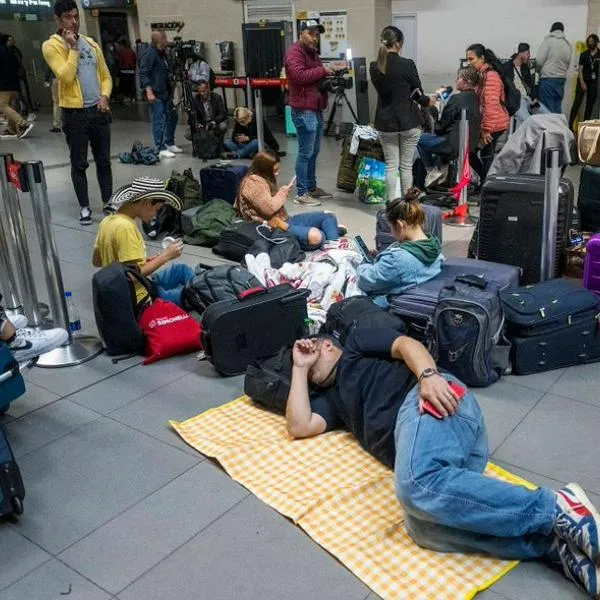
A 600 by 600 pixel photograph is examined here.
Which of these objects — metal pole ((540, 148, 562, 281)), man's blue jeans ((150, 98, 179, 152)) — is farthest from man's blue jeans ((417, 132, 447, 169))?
man's blue jeans ((150, 98, 179, 152))

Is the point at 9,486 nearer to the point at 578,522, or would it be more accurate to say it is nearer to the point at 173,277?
the point at 578,522

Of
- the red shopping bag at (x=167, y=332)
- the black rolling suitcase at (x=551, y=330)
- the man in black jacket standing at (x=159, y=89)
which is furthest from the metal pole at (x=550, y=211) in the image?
the man in black jacket standing at (x=159, y=89)

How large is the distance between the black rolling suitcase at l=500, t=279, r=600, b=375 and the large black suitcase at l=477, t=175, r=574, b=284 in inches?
32.9

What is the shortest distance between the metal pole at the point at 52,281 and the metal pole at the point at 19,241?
0.23m

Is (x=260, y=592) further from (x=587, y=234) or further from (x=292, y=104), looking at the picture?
(x=292, y=104)

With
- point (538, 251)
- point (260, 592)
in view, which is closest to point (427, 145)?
point (538, 251)

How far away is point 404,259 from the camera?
3.67 meters

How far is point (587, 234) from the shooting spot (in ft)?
15.8

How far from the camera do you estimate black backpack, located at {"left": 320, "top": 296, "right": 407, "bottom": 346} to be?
3.01 metres

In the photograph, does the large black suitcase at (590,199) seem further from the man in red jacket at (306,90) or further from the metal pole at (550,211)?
the man in red jacket at (306,90)

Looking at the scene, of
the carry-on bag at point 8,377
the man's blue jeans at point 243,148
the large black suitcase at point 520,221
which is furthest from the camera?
the man's blue jeans at point 243,148

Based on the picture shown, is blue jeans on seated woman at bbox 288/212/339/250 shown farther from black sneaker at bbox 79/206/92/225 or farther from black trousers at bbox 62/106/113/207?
black sneaker at bbox 79/206/92/225

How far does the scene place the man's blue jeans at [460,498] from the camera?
2098 mm

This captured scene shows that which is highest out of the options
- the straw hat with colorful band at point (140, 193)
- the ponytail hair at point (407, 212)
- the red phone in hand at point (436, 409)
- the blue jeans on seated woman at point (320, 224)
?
the straw hat with colorful band at point (140, 193)
